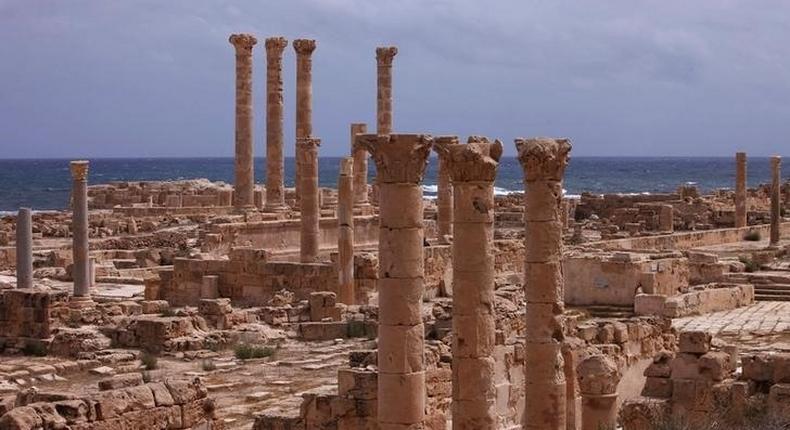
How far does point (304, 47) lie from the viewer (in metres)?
35.4

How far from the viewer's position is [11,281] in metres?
28.4

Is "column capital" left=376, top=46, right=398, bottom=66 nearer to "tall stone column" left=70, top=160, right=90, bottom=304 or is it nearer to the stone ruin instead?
the stone ruin

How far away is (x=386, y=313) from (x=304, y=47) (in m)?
23.9

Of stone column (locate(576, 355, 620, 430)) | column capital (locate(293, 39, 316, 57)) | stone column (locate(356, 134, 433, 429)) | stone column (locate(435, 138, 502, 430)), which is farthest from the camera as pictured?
column capital (locate(293, 39, 316, 57))

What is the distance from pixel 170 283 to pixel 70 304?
4.15 metres

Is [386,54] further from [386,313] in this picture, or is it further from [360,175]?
[386,313]

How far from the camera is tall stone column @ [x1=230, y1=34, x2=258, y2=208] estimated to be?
3562 centimetres

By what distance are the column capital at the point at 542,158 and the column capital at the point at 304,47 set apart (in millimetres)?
22970

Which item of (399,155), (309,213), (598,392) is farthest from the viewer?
(309,213)

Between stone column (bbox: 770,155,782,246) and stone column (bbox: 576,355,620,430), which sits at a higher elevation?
stone column (bbox: 770,155,782,246)

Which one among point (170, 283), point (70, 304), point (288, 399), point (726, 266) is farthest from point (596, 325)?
point (726, 266)

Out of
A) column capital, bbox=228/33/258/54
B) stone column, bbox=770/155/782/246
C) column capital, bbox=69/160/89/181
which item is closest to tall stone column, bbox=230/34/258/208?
column capital, bbox=228/33/258/54

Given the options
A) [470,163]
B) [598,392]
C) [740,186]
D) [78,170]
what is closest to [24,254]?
[78,170]

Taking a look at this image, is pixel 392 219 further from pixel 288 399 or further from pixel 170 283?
pixel 170 283
